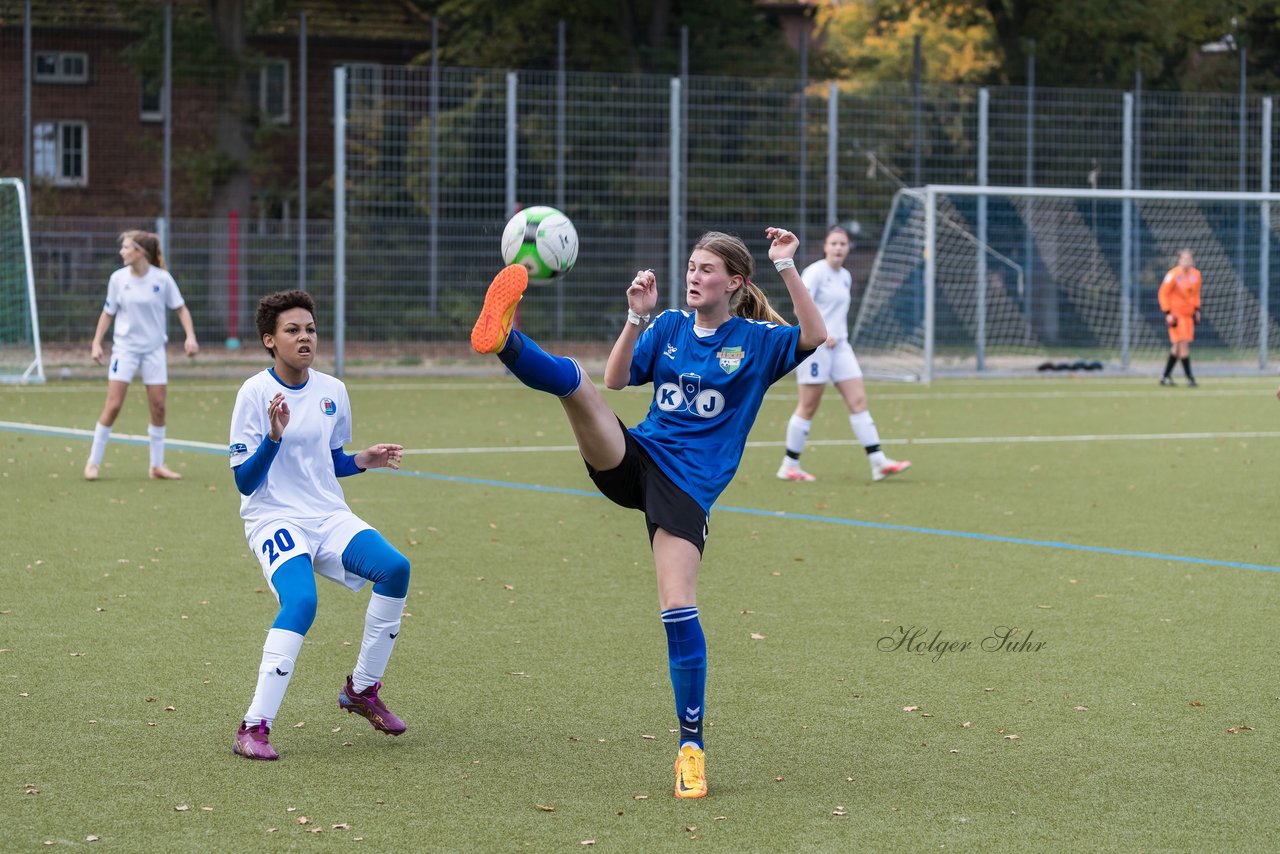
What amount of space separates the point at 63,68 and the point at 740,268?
31978mm

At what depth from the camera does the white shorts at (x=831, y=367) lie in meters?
13.4

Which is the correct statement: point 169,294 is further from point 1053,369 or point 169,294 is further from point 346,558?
point 1053,369

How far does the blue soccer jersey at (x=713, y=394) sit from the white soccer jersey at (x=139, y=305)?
820cm

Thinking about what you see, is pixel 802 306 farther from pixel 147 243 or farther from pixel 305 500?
pixel 147 243

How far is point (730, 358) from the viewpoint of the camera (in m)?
5.66

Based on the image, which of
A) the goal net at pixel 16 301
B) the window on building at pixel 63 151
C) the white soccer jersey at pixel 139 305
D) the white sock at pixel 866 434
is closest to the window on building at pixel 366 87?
the goal net at pixel 16 301

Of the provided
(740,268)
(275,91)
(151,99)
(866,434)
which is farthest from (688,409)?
(275,91)

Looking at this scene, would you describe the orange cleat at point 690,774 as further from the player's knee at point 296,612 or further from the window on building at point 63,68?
the window on building at point 63,68

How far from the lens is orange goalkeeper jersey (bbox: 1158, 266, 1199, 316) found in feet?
80.3

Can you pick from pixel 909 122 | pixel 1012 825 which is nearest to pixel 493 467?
pixel 1012 825

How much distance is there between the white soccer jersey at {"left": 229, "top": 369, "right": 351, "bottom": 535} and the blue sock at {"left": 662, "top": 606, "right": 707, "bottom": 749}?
143 cm

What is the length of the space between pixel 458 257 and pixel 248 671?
1883cm

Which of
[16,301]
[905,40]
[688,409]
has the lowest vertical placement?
[688,409]

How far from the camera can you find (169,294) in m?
13.2
